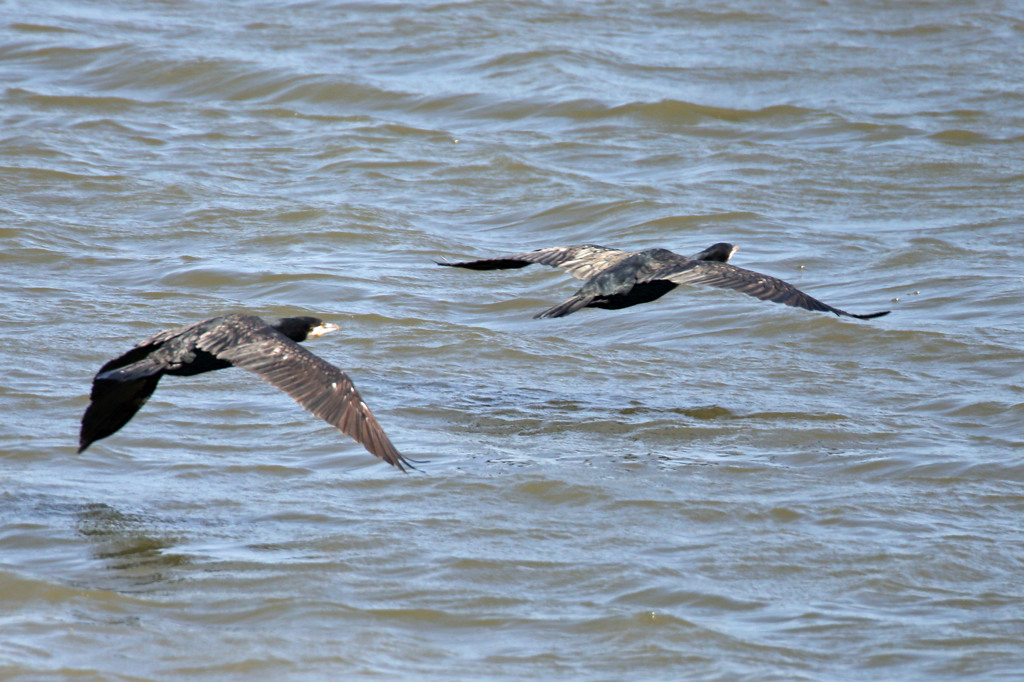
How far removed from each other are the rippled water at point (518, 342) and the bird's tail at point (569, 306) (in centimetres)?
53

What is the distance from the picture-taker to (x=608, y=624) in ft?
15.9

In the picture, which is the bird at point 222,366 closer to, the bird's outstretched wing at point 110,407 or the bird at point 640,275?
the bird's outstretched wing at point 110,407

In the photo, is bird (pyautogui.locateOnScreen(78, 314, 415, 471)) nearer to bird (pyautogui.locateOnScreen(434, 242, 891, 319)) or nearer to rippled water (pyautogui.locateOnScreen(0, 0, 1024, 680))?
rippled water (pyautogui.locateOnScreen(0, 0, 1024, 680))

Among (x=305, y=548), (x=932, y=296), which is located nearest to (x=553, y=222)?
(x=932, y=296)

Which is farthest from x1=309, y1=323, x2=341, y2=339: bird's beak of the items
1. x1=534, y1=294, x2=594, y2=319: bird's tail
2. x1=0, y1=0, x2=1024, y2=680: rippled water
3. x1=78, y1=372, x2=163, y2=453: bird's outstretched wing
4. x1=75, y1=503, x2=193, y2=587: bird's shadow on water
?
x1=75, y1=503, x2=193, y2=587: bird's shadow on water

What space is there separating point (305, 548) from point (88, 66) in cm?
1032

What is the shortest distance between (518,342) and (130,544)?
139 inches

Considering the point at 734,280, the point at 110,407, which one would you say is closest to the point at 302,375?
the point at 110,407

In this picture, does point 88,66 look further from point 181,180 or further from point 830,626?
point 830,626

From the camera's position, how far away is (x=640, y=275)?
7.63 metres

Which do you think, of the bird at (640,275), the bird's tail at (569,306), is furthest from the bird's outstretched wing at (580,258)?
the bird's tail at (569,306)

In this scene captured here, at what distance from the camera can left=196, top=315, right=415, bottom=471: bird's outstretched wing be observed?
17.9 ft

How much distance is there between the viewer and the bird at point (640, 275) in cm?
727

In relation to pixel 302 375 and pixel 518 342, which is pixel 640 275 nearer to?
pixel 518 342
